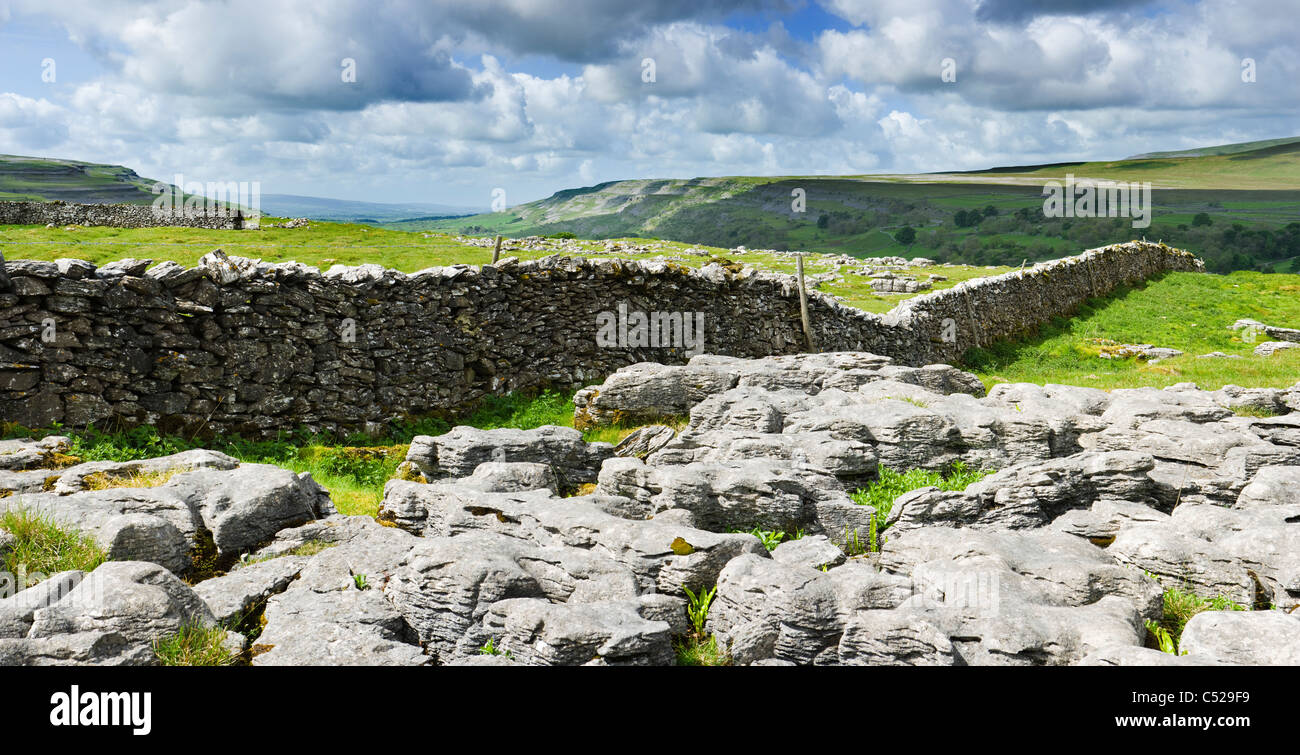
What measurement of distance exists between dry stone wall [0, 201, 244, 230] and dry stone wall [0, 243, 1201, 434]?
42081mm

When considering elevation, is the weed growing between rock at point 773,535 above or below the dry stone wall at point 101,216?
below

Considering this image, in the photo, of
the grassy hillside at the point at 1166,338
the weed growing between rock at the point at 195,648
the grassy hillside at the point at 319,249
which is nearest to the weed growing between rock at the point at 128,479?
the weed growing between rock at the point at 195,648

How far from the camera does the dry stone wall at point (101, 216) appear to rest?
53500mm

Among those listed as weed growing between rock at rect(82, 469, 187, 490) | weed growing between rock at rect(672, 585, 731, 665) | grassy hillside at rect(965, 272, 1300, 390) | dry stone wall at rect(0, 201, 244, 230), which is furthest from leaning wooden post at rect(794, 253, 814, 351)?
dry stone wall at rect(0, 201, 244, 230)

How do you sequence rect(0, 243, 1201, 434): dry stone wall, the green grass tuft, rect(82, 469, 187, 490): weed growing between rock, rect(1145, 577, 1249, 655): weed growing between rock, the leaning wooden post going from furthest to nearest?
the leaning wooden post, rect(0, 243, 1201, 434): dry stone wall, rect(82, 469, 187, 490): weed growing between rock, the green grass tuft, rect(1145, 577, 1249, 655): weed growing between rock

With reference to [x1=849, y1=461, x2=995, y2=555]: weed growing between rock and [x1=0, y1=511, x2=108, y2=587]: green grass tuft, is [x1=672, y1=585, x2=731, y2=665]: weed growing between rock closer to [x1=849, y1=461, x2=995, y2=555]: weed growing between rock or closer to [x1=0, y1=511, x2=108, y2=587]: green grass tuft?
Answer: [x1=849, y1=461, x2=995, y2=555]: weed growing between rock

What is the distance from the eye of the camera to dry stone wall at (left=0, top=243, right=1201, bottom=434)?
43.0 feet

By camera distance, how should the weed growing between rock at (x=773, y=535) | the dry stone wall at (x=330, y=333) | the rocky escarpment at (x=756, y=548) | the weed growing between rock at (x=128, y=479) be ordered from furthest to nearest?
the dry stone wall at (x=330, y=333) → the weed growing between rock at (x=128, y=479) → the weed growing between rock at (x=773, y=535) → the rocky escarpment at (x=756, y=548)

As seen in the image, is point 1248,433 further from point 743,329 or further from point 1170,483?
point 743,329

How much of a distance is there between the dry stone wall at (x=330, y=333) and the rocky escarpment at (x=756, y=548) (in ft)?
8.91

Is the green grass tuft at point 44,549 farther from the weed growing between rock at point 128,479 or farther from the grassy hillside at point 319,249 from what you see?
the grassy hillside at point 319,249

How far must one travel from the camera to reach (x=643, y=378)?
1592 centimetres
